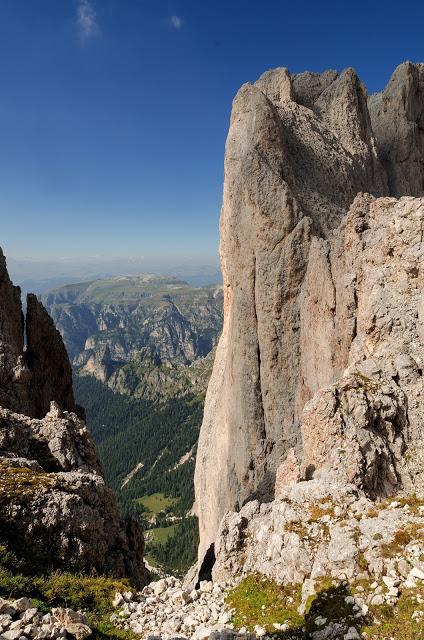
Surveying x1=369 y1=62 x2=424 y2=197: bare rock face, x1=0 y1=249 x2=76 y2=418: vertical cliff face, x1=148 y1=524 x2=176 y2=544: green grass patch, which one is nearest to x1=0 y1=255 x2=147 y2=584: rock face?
x1=0 y1=249 x2=76 y2=418: vertical cliff face

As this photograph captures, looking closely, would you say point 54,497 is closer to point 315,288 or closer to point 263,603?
point 263,603

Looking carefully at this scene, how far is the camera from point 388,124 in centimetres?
7012

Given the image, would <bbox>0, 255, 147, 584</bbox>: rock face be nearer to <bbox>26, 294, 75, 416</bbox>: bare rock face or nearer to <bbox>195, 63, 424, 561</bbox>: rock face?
<bbox>26, 294, 75, 416</bbox>: bare rock face

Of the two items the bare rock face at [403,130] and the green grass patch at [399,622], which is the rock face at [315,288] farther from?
the green grass patch at [399,622]

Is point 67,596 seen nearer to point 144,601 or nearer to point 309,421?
point 144,601

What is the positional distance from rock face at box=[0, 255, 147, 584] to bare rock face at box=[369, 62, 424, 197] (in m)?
59.6

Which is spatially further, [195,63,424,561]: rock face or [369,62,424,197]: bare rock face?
[369,62,424,197]: bare rock face

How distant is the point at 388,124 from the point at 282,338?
1870 inches

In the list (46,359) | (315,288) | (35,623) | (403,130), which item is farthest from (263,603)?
(403,130)

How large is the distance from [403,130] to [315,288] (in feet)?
141

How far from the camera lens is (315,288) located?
43375mm

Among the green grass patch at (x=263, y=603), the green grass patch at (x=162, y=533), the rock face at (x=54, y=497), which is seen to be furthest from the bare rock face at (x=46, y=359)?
the green grass patch at (x=162, y=533)

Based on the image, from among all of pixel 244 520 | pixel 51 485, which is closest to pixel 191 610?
pixel 244 520

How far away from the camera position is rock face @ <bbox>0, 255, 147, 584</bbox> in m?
20.3
